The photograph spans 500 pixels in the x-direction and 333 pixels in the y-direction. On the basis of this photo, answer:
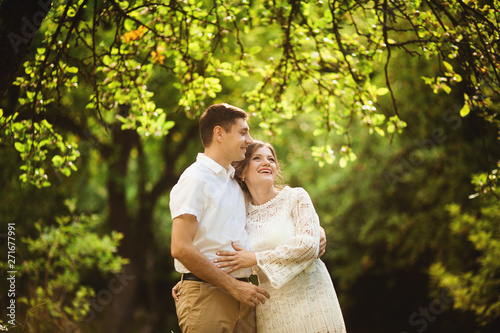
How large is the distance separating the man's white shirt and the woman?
0.29 ft

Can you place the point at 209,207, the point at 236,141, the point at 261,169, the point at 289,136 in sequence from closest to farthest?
the point at 209,207
the point at 236,141
the point at 261,169
the point at 289,136

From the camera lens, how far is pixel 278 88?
5668mm

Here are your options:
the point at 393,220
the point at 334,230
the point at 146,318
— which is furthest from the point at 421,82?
the point at 146,318

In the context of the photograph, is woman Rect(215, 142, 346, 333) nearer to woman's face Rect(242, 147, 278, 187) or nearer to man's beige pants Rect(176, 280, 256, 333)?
woman's face Rect(242, 147, 278, 187)

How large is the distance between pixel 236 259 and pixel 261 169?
83cm

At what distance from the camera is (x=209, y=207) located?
3.16 metres

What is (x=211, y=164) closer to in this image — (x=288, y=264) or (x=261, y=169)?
(x=261, y=169)

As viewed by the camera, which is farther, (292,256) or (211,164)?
(211,164)

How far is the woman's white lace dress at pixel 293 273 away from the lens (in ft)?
10.5

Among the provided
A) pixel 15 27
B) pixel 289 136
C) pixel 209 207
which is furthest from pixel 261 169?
pixel 289 136

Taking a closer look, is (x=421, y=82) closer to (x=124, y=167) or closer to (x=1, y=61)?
(x=124, y=167)

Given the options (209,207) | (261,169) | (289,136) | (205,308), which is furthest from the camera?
(289,136)

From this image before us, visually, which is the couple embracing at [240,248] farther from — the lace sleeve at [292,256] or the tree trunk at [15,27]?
the tree trunk at [15,27]

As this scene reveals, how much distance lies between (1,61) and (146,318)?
11.6 metres
